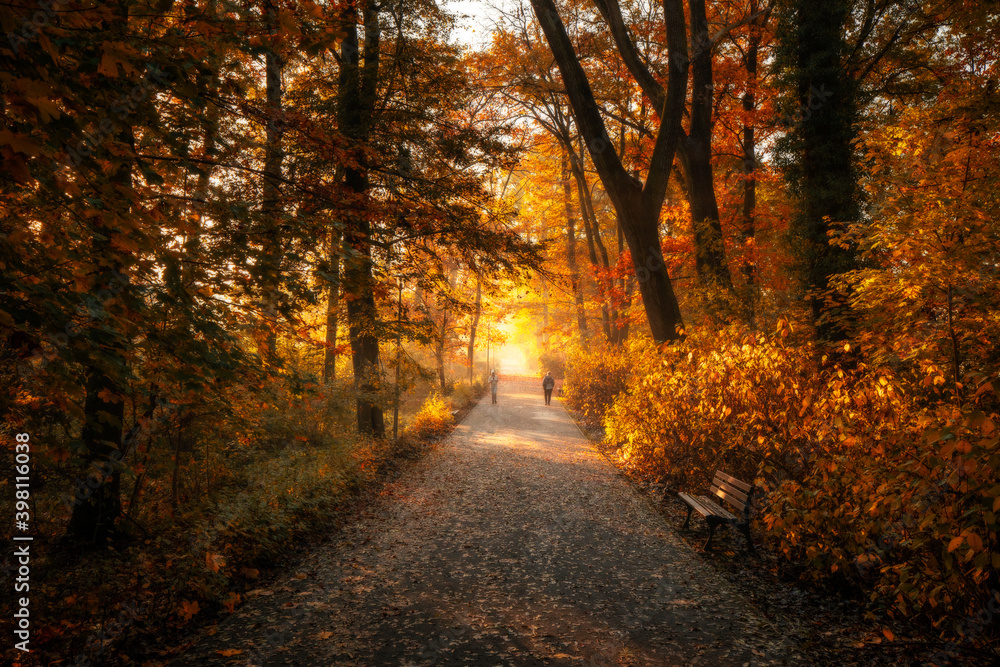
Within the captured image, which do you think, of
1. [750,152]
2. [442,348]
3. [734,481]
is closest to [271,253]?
[734,481]

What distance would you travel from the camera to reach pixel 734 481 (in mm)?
6379

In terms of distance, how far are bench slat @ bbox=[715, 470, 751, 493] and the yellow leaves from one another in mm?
5750

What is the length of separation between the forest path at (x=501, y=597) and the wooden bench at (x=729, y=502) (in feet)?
1.76

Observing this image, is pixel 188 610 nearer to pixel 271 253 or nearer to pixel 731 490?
pixel 271 253

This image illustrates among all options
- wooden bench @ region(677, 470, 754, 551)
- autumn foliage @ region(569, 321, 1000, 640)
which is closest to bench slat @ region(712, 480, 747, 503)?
wooden bench @ region(677, 470, 754, 551)

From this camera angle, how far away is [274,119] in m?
5.53

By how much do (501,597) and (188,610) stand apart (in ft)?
9.13

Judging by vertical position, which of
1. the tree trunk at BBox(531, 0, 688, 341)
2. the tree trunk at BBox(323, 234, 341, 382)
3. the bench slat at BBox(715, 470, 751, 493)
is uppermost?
the tree trunk at BBox(531, 0, 688, 341)

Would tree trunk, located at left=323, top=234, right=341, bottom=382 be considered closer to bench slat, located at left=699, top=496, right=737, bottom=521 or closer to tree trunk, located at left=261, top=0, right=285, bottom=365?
tree trunk, located at left=261, top=0, right=285, bottom=365

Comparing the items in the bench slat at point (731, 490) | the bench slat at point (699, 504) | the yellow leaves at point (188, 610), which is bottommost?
the yellow leaves at point (188, 610)

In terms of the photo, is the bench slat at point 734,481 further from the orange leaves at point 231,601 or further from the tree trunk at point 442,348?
the tree trunk at point 442,348

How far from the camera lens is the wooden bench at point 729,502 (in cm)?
584

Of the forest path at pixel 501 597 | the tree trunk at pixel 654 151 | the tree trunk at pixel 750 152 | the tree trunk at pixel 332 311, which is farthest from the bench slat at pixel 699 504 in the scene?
the tree trunk at pixel 750 152

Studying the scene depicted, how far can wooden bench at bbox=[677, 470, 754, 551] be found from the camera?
19.2ft
